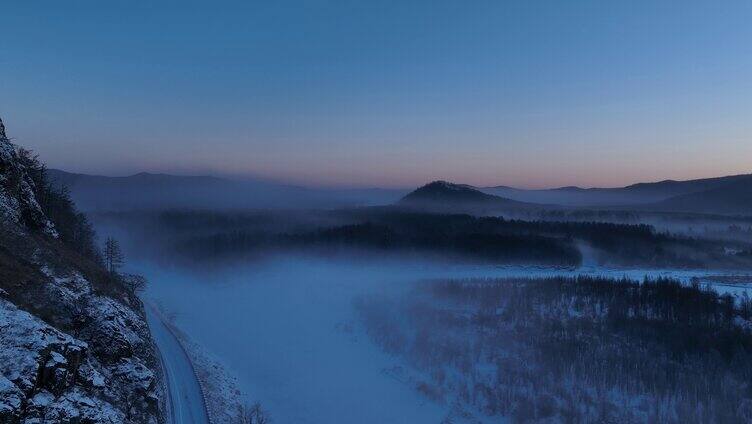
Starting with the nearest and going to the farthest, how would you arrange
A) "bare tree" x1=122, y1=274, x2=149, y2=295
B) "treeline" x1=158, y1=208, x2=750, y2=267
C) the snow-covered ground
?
1. the snow-covered ground
2. "bare tree" x1=122, y1=274, x2=149, y2=295
3. "treeline" x1=158, y1=208, x2=750, y2=267

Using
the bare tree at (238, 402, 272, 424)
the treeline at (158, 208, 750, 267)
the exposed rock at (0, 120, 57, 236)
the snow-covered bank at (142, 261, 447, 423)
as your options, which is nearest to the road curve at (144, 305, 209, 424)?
the bare tree at (238, 402, 272, 424)

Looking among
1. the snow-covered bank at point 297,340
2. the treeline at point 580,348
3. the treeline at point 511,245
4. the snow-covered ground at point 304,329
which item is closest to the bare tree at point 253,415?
the snow-covered bank at point 297,340

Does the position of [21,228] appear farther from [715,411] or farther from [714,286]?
[714,286]

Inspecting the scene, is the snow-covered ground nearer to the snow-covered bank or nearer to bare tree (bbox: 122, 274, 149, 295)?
the snow-covered bank

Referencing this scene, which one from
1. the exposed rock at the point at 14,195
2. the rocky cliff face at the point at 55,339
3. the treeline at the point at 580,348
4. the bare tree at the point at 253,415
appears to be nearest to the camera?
the rocky cliff face at the point at 55,339

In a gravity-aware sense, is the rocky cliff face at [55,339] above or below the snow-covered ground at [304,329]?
above

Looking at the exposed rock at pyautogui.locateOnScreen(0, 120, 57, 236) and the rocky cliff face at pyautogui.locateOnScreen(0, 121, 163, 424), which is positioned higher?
the exposed rock at pyautogui.locateOnScreen(0, 120, 57, 236)

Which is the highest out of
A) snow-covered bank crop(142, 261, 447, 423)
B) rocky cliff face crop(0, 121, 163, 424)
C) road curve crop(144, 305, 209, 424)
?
rocky cliff face crop(0, 121, 163, 424)

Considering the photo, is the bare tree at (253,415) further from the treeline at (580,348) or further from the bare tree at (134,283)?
the bare tree at (134,283)
